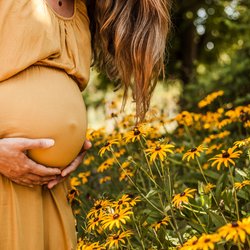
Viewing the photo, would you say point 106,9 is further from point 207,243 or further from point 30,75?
point 207,243

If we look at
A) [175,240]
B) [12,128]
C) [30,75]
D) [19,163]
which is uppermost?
[30,75]

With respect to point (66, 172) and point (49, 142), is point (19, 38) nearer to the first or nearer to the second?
point (49, 142)

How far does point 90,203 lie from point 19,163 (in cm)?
96

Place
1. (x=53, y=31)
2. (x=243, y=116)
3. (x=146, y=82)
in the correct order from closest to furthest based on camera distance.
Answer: (x=53, y=31), (x=146, y=82), (x=243, y=116)

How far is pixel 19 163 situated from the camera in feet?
6.02

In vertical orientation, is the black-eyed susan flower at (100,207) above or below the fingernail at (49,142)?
below

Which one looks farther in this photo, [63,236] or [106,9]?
[106,9]

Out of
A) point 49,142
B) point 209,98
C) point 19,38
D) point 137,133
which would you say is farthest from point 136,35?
point 209,98

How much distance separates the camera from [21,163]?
184 cm

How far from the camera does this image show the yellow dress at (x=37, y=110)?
187 centimetres

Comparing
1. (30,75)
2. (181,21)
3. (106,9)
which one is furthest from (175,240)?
(181,21)

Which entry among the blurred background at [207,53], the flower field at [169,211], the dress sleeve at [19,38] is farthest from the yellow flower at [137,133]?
the blurred background at [207,53]

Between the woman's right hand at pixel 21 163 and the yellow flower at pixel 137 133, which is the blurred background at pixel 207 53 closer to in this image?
the yellow flower at pixel 137 133

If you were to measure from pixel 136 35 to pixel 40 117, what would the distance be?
0.67m
